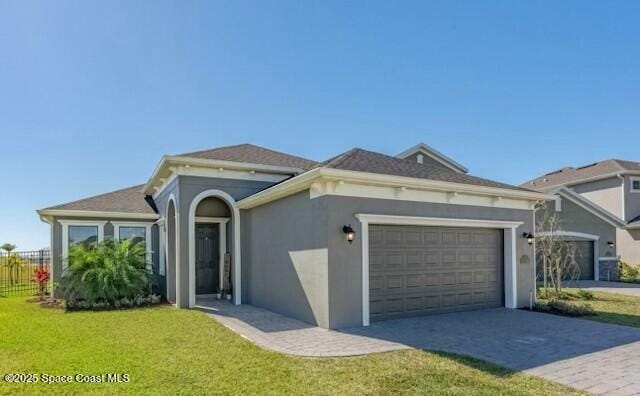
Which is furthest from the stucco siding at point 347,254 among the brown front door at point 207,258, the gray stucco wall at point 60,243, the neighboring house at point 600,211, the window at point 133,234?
the neighboring house at point 600,211

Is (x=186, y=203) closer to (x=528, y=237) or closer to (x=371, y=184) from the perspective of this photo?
(x=371, y=184)

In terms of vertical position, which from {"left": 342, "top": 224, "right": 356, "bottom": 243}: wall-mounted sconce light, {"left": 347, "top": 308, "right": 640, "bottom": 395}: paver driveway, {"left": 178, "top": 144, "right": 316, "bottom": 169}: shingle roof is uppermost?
{"left": 178, "top": 144, "right": 316, "bottom": 169}: shingle roof

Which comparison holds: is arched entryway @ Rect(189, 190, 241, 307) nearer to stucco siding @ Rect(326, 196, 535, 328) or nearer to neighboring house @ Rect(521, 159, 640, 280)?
stucco siding @ Rect(326, 196, 535, 328)

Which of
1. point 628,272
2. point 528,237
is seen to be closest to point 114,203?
point 528,237

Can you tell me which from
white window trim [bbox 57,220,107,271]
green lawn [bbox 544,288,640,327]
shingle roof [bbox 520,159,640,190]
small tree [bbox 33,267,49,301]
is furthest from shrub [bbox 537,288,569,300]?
small tree [bbox 33,267,49,301]

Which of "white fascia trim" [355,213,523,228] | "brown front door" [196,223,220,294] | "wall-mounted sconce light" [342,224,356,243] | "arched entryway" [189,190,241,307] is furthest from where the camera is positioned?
"brown front door" [196,223,220,294]

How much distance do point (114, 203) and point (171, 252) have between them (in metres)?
4.09

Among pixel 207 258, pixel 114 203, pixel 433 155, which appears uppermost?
pixel 433 155

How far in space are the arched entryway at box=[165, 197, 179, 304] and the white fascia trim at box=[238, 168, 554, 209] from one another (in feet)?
8.44

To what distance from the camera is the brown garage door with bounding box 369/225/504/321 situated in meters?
8.85

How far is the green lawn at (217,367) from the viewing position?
15.2 ft

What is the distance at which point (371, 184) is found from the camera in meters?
8.61

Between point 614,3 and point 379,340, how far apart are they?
10.8 meters

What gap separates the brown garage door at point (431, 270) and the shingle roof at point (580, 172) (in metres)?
16.3
